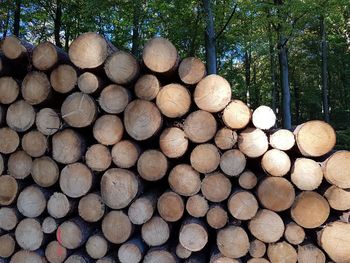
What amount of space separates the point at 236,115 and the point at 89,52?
139 cm

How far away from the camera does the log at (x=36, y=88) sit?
3.07m

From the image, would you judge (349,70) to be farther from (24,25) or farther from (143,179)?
(143,179)

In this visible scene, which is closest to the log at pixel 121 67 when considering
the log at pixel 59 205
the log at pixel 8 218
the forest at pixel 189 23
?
the log at pixel 59 205

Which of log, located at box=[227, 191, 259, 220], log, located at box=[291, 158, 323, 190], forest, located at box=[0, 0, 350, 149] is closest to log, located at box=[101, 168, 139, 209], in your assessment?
log, located at box=[227, 191, 259, 220]

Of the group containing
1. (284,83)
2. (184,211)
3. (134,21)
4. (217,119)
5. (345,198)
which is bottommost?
(184,211)

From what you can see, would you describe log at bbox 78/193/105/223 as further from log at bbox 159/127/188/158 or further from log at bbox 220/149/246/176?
log at bbox 220/149/246/176

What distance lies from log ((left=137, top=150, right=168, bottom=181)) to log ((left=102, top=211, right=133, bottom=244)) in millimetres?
Answer: 414

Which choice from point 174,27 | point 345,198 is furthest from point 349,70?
point 345,198

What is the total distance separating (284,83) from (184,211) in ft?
29.7

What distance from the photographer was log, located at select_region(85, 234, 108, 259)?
9.90 feet

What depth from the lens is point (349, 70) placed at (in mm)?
17141

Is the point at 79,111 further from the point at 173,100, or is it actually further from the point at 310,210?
the point at 310,210

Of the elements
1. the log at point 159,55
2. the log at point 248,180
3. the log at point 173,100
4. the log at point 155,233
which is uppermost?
the log at point 159,55

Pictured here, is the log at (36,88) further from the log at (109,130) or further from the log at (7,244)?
the log at (7,244)
